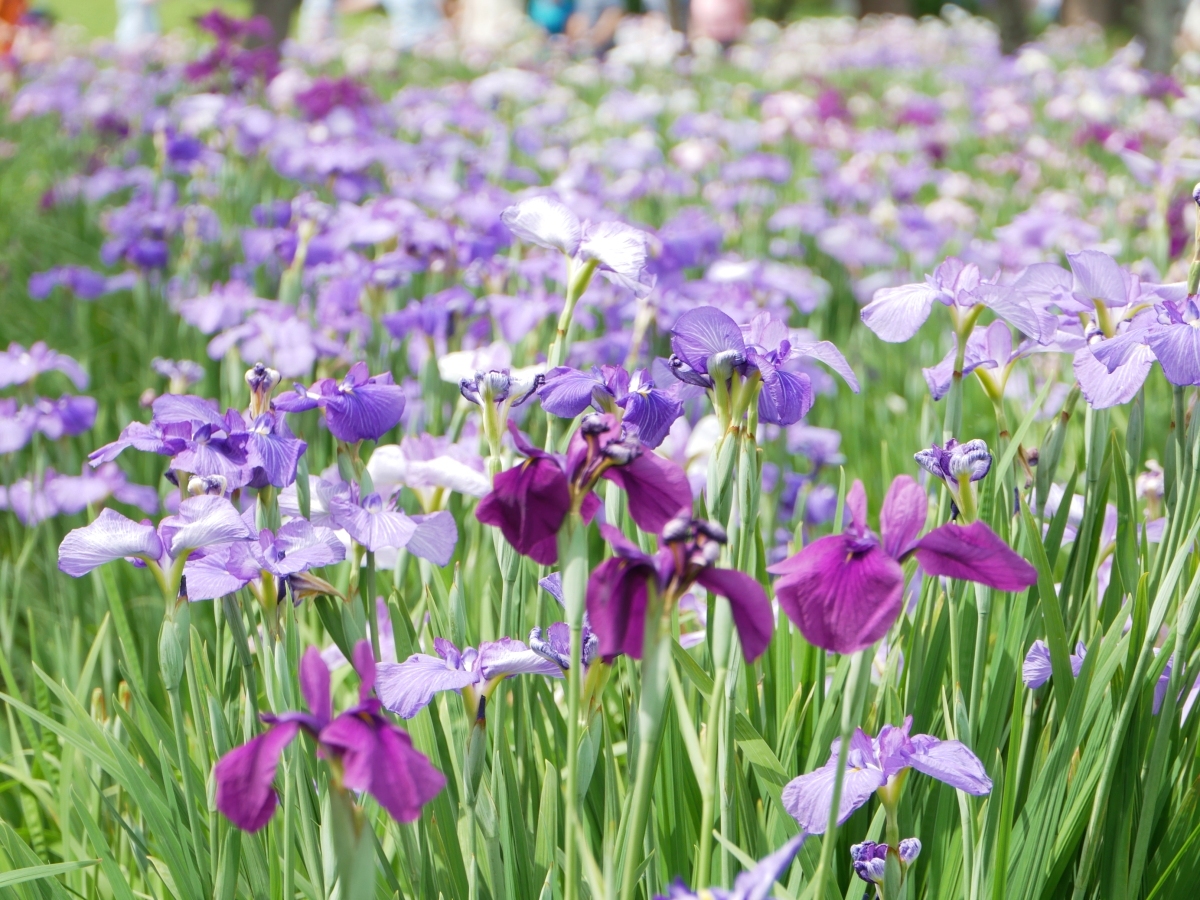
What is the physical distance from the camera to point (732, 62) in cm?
1213

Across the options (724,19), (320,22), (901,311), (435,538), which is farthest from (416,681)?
(320,22)

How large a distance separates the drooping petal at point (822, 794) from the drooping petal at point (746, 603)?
1.04ft

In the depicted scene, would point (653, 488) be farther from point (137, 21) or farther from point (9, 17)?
point (137, 21)

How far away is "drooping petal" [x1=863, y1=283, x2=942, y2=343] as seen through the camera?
131 centimetres

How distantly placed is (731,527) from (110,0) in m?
33.1

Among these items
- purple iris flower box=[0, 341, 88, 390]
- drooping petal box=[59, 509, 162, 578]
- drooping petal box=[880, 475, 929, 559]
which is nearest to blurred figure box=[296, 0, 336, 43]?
purple iris flower box=[0, 341, 88, 390]

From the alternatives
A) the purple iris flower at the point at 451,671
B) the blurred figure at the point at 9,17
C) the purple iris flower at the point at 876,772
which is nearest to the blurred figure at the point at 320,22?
the blurred figure at the point at 9,17

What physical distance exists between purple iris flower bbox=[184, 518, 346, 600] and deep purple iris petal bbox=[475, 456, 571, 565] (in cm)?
27

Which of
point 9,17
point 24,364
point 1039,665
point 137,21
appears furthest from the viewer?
point 137,21

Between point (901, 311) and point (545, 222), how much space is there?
0.46 m

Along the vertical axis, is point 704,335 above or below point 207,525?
above

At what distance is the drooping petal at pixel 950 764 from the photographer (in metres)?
0.99

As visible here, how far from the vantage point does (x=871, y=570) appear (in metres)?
0.78

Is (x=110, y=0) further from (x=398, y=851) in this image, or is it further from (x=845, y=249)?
(x=398, y=851)
